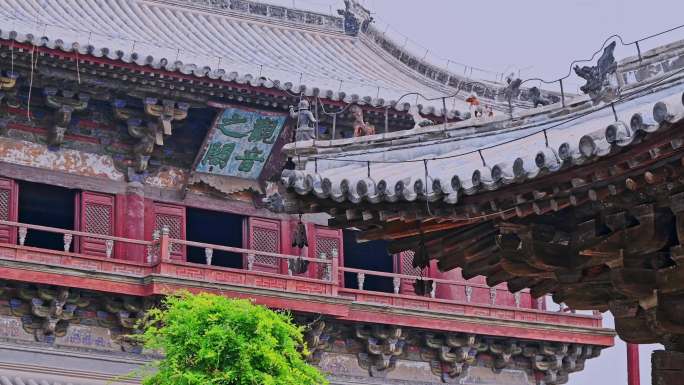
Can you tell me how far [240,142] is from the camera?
24.1 m

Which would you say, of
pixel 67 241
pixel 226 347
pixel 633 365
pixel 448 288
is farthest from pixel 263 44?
pixel 226 347

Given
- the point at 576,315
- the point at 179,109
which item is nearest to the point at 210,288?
the point at 179,109

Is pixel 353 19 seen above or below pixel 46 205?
above

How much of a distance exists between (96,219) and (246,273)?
239 cm

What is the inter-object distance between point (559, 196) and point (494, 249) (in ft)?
4.04

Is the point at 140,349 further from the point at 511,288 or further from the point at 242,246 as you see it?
the point at 511,288

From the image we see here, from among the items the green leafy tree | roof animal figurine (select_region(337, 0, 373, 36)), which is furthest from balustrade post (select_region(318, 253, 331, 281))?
the green leafy tree

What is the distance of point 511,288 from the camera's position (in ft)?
41.8

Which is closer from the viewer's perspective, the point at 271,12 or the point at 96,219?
the point at 96,219

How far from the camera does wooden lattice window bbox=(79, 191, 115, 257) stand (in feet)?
75.4

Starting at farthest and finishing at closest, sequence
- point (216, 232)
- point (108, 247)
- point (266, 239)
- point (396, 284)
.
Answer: point (216, 232) → point (266, 239) → point (396, 284) → point (108, 247)

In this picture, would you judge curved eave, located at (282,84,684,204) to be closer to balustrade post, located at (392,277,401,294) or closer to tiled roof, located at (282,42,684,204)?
tiled roof, located at (282,42,684,204)

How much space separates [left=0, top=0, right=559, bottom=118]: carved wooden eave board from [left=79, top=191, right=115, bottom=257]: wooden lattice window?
7.05ft

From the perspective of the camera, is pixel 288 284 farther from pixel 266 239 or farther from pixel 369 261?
pixel 369 261
